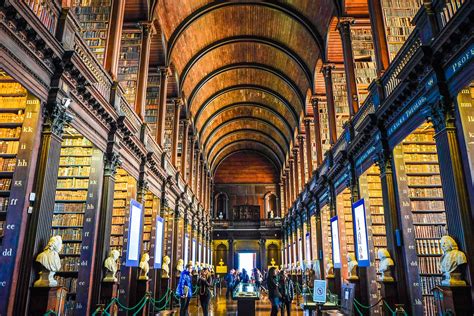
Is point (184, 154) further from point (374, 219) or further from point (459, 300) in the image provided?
point (459, 300)

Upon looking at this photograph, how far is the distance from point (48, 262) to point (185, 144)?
38.1 feet

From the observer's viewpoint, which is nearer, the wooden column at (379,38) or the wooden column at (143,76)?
the wooden column at (379,38)

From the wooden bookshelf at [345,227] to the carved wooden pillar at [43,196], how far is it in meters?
7.96

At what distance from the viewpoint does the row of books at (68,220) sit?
6816 millimetres

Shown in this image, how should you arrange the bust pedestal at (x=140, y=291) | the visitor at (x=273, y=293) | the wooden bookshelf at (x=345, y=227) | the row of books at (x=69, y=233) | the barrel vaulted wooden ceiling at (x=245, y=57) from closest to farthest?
the row of books at (x=69, y=233), the visitor at (x=273, y=293), the bust pedestal at (x=140, y=291), the wooden bookshelf at (x=345, y=227), the barrel vaulted wooden ceiling at (x=245, y=57)

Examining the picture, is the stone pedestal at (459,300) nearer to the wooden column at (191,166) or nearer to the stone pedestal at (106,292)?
the stone pedestal at (106,292)

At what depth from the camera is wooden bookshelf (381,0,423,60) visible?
24.4ft

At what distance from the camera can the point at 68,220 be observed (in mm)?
6824

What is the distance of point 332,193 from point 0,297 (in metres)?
9.31

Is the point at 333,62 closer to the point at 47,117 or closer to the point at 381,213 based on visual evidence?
the point at 381,213

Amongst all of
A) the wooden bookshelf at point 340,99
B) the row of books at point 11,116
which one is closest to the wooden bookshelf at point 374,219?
the wooden bookshelf at point 340,99

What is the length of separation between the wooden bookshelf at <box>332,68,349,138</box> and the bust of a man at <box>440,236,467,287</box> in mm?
6868

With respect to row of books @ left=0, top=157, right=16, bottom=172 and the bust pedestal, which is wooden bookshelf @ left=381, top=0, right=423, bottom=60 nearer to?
row of books @ left=0, top=157, right=16, bottom=172

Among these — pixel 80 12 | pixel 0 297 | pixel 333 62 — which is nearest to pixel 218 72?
pixel 333 62
